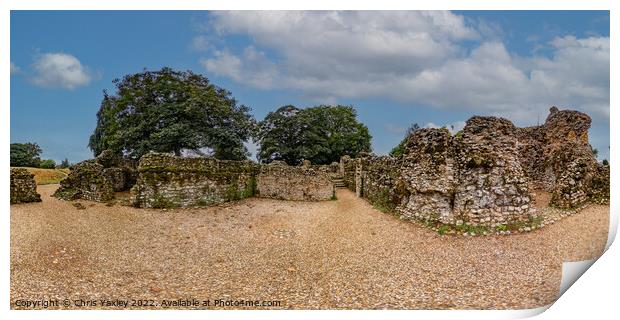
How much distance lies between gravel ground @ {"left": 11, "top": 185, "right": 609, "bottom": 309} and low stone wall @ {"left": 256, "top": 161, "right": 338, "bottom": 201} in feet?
14.7

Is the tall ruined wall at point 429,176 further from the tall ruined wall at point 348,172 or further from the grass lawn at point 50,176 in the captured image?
the grass lawn at point 50,176

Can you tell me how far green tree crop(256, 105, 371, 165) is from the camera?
15844 mm

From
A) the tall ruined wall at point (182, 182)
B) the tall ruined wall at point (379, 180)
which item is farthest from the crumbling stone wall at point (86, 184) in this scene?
the tall ruined wall at point (379, 180)

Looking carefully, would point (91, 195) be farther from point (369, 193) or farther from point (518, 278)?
point (518, 278)

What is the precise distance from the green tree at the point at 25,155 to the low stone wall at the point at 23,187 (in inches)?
19.5

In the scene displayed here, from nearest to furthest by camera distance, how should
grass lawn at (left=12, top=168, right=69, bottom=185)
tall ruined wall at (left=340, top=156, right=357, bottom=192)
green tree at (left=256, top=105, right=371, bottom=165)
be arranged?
1. grass lawn at (left=12, top=168, right=69, bottom=185)
2. tall ruined wall at (left=340, top=156, right=357, bottom=192)
3. green tree at (left=256, top=105, right=371, bottom=165)

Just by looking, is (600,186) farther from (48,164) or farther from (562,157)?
(48,164)

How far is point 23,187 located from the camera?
26.2 ft

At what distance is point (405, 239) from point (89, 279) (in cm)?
507

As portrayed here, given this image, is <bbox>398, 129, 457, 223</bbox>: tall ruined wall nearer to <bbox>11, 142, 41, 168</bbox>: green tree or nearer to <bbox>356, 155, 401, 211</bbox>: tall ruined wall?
<bbox>356, 155, 401, 211</bbox>: tall ruined wall

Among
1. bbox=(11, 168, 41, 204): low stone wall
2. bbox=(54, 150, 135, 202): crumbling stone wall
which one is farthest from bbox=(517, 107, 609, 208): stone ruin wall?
bbox=(11, 168, 41, 204): low stone wall

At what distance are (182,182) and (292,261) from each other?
472cm

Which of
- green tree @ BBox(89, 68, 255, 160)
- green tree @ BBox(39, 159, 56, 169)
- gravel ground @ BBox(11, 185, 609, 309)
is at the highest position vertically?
green tree @ BBox(89, 68, 255, 160)

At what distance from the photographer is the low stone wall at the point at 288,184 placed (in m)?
12.4
